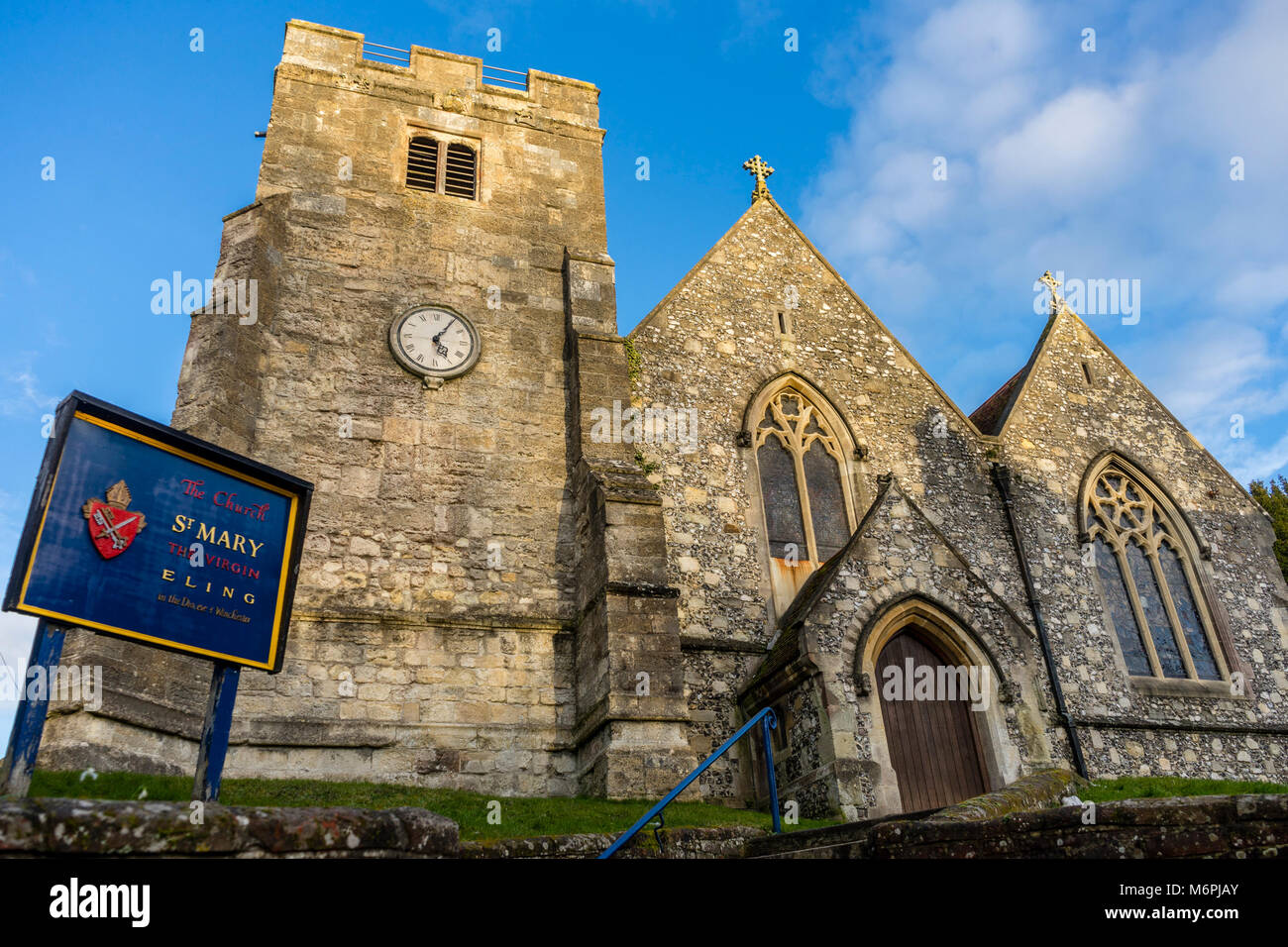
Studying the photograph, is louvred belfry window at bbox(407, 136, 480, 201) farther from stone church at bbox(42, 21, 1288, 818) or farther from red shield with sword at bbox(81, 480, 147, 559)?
red shield with sword at bbox(81, 480, 147, 559)

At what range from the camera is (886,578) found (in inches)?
458

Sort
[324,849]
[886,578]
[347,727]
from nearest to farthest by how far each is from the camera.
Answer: [324,849] → [347,727] → [886,578]

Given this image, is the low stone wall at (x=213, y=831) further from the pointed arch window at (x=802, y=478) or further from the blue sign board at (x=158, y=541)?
the pointed arch window at (x=802, y=478)

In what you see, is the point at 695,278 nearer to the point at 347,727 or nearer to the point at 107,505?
the point at 347,727

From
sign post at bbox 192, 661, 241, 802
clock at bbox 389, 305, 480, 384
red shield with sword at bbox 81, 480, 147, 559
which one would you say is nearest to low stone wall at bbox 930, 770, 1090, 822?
A: sign post at bbox 192, 661, 241, 802

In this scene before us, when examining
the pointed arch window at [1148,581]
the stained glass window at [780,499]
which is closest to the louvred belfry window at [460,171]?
the stained glass window at [780,499]

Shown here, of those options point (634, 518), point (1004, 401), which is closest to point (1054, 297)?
point (1004, 401)

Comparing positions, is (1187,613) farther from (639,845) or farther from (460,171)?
(460,171)

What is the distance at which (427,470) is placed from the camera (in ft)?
39.1

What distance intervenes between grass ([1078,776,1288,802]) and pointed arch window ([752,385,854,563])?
15.8 ft

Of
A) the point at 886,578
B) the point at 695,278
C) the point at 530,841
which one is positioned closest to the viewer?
the point at 530,841
